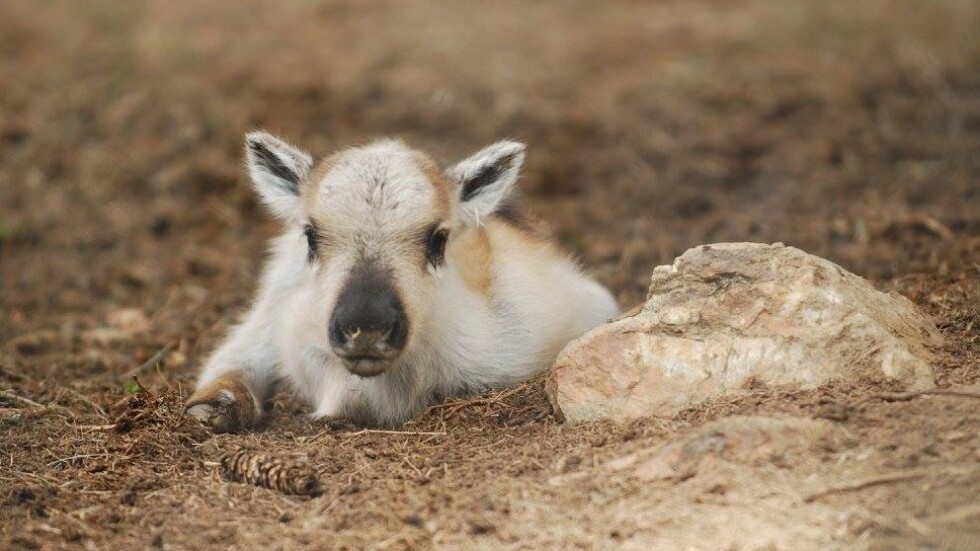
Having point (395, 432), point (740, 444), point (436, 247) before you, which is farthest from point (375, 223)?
point (740, 444)

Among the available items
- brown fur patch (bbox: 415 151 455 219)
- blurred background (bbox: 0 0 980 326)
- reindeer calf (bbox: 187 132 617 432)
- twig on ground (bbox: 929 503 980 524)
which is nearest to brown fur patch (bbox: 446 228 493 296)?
reindeer calf (bbox: 187 132 617 432)

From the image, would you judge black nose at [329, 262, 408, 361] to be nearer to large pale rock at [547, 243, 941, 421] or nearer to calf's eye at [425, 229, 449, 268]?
calf's eye at [425, 229, 449, 268]

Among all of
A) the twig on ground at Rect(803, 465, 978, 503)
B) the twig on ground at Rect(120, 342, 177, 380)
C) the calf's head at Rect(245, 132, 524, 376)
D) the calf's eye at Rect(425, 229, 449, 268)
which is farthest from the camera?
the twig on ground at Rect(120, 342, 177, 380)

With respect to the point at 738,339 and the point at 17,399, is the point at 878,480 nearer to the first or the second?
the point at 738,339

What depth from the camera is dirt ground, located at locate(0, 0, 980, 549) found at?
17.1ft

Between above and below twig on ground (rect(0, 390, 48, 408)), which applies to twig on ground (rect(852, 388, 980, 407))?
above

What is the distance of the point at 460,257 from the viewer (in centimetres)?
736

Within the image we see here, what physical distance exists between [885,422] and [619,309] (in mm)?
3848

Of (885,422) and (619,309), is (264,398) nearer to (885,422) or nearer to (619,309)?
(619,309)

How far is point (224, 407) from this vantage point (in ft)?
23.6

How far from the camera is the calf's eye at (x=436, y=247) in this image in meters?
6.95

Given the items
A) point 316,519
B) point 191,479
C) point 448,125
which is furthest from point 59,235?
point 316,519

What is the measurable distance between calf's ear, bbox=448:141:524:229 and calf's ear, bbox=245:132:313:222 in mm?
1005

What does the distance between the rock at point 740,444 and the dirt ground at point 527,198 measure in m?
0.08
